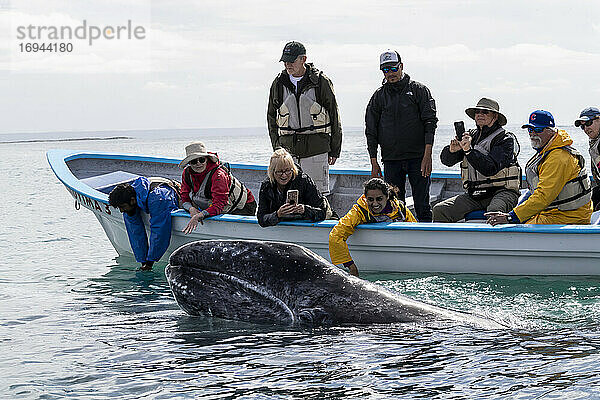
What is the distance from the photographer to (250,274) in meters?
5.12

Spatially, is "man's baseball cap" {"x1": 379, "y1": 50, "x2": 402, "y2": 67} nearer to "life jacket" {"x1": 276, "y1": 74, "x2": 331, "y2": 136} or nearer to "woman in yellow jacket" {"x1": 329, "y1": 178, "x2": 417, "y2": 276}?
"life jacket" {"x1": 276, "y1": 74, "x2": 331, "y2": 136}

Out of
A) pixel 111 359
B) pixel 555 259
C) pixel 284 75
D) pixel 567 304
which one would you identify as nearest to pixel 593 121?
pixel 555 259

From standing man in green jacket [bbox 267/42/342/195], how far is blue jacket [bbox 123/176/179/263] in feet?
5.30

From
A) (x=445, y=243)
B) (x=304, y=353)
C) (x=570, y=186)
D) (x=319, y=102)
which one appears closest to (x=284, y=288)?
(x=304, y=353)

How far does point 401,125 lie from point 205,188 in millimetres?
2531

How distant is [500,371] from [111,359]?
8.89 feet

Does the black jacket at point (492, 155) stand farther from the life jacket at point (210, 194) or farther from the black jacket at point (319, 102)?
the life jacket at point (210, 194)

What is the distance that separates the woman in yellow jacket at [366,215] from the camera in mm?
8195

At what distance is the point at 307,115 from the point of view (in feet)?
31.4

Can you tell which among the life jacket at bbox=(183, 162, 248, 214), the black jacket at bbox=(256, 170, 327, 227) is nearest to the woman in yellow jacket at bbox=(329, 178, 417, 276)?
the black jacket at bbox=(256, 170, 327, 227)

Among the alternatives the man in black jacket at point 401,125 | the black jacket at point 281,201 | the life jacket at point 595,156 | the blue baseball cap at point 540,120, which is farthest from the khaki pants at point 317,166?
the life jacket at point 595,156

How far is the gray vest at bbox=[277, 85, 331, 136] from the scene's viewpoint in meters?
9.51

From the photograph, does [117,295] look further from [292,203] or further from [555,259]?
[555,259]

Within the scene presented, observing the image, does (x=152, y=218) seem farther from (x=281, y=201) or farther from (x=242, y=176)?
(x=242, y=176)
